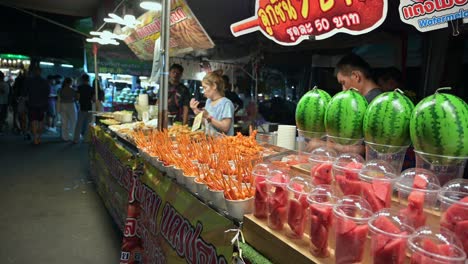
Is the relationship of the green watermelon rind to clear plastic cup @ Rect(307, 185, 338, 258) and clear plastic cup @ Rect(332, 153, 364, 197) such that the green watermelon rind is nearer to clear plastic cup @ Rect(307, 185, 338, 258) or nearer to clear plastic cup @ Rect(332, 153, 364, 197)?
clear plastic cup @ Rect(332, 153, 364, 197)

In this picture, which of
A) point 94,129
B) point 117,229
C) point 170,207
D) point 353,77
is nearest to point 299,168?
point 170,207

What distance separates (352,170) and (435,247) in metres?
0.44

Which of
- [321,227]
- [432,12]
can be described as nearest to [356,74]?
[432,12]

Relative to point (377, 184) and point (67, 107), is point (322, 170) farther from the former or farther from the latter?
point (67, 107)

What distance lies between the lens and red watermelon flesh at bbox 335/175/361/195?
3.72ft

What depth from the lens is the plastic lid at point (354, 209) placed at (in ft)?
3.03

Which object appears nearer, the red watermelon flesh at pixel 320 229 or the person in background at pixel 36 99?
the red watermelon flesh at pixel 320 229

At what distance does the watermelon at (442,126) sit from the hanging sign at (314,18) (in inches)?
33.7

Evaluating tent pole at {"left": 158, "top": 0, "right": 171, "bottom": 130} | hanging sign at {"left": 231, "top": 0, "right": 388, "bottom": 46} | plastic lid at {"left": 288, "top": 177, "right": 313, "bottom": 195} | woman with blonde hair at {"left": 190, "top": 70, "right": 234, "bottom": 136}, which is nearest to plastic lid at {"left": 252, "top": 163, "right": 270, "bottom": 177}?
plastic lid at {"left": 288, "top": 177, "right": 313, "bottom": 195}

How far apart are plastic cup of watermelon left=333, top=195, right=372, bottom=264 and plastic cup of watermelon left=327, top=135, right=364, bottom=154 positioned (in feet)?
1.88

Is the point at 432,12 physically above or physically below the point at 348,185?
above

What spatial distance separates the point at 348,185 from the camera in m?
1.15

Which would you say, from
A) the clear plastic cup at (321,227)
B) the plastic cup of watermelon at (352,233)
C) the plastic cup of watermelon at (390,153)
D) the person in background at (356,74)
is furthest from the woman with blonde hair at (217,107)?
the plastic cup of watermelon at (352,233)

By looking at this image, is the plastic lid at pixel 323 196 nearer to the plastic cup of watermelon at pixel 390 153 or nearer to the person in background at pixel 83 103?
the plastic cup of watermelon at pixel 390 153
